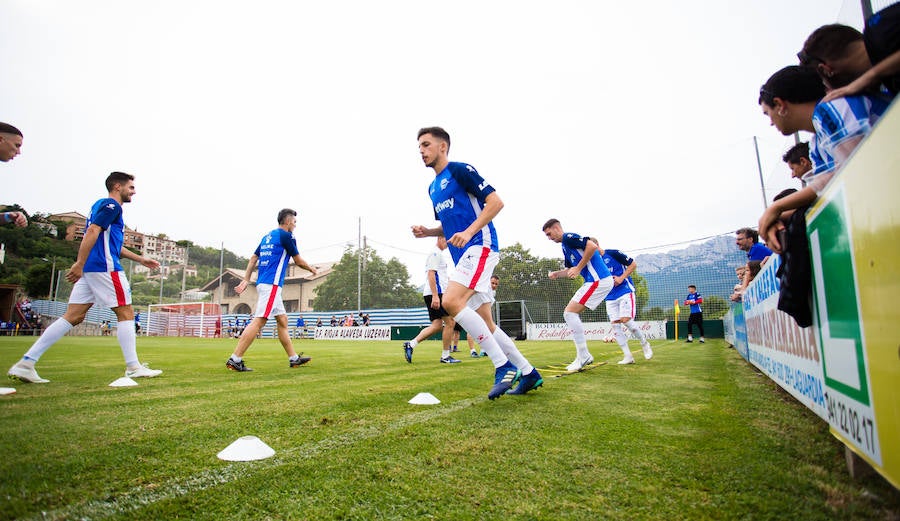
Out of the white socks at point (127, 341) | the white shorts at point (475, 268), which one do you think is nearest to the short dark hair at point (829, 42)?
the white shorts at point (475, 268)

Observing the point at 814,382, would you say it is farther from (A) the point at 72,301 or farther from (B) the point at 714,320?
(B) the point at 714,320

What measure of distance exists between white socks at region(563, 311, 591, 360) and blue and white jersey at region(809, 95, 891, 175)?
4.26 metres

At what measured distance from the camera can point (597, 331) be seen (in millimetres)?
20406

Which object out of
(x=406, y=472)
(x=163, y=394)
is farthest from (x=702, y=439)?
(x=163, y=394)

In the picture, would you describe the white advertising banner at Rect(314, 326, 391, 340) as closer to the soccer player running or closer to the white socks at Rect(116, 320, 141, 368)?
the white socks at Rect(116, 320, 141, 368)

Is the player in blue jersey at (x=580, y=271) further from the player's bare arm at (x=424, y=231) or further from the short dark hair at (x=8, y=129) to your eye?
the short dark hair at (x=8, y=129)

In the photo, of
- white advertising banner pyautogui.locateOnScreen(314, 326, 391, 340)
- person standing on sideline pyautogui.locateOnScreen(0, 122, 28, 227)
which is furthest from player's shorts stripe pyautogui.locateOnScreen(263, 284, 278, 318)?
white advertising banner pyautogui.locateOnScreen(314, 326, 391, 340)

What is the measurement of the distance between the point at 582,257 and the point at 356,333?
2167 centimetres

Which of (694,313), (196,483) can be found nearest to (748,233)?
(196,483)

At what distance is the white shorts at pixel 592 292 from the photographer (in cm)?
645

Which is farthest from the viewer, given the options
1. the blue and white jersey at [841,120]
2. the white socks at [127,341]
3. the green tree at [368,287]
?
the green tree at [368,287]

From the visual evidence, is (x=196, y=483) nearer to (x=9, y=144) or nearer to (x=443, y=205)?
(x=443, y=205)

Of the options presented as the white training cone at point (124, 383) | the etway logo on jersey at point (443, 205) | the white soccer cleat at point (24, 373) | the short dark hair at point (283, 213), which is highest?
the short dark hair at point (283, 213)

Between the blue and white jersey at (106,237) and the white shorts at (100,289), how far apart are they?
72 mm
